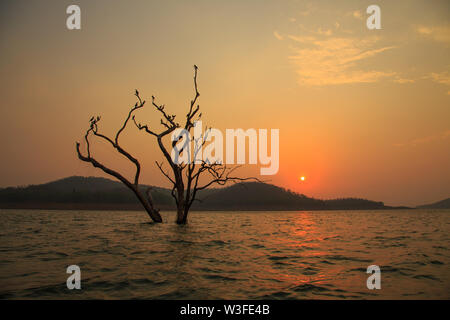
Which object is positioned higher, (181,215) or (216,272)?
(216,272)

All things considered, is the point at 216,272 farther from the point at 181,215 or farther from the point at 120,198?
the point at 120,198

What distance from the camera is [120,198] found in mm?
101688

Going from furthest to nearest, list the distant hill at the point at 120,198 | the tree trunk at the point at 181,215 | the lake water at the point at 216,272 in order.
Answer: the distant hill at the point at 120,198 → the tree trunk at the point at 181,215 → the lake water at the point at 216,272

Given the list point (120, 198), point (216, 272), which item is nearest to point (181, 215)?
point (216, 272)

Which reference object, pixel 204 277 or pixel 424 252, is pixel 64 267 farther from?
pixel 424 252

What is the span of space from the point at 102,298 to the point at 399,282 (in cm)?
747

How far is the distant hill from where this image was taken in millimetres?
88125

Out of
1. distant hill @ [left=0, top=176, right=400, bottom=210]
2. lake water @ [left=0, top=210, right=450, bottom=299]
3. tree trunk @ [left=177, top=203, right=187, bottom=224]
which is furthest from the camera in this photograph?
distant hill @ [left=0, top=176, right=400, bottom=210]

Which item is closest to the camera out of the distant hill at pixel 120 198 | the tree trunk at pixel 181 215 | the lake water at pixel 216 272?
the lake water at pixel 216 272

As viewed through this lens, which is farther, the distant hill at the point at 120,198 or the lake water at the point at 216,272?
the distant hill at the point at 120,198

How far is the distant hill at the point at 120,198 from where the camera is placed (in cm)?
8812
